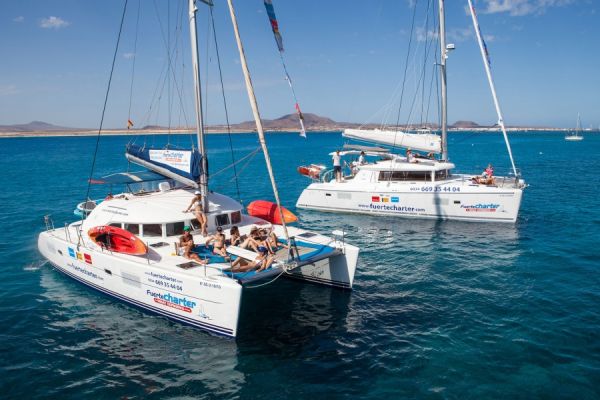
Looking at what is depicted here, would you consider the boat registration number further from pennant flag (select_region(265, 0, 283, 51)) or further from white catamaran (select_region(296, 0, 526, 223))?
pennant flag (select_region(265, 0, 283, 51))

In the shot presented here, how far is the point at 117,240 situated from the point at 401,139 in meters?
19.6

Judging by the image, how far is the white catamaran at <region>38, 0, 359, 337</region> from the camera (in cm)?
A: 1089

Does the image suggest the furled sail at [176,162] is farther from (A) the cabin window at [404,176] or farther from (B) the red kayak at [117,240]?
(A) the cabin window at [404,176]

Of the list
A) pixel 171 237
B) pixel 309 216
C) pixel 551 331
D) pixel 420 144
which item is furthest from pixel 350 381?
pixel 420 144

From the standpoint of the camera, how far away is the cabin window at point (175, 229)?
46.1 feet

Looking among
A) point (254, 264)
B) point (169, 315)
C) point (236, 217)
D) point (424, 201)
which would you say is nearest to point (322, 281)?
point (254, 264)

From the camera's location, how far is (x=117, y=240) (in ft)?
42.0

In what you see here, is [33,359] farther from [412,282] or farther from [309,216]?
[309,216]

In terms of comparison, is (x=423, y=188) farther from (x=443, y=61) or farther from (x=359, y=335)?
(x=359, y=335)

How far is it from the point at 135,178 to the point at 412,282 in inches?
459

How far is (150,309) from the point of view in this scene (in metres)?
12.3

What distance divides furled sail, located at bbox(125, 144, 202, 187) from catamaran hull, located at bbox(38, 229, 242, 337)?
3427mm

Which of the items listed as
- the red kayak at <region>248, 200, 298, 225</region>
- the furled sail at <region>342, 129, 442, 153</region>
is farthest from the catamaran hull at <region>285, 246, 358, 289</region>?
the furled sail at <region>342, 129, 442, 153</region>

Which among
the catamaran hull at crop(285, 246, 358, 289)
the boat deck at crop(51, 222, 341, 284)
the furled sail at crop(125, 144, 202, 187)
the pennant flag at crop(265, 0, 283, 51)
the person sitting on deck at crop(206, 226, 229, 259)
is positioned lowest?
the catamaran hull at crop(285, 246, 358, 289)
